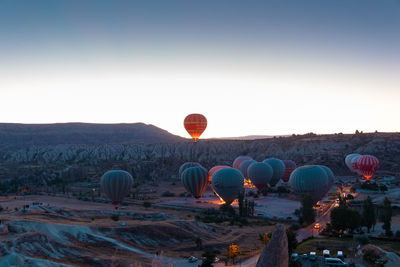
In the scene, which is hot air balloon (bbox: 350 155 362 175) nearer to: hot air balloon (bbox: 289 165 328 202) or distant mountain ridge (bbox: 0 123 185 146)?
hot air balloon (bbox: 289 165 328 202)

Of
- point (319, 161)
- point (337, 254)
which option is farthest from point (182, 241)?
point (319, 161)

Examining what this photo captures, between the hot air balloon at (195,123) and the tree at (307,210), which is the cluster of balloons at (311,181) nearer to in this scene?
the tree at (307,210)

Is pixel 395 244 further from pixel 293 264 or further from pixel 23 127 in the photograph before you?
pixel 23 127

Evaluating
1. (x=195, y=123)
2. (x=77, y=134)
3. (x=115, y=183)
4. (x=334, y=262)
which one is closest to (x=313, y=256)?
(x=334, y=262)

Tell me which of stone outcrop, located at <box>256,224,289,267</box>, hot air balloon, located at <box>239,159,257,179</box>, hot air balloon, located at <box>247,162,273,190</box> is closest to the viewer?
stone outcrop, located at <box>256,224,289,267</box>

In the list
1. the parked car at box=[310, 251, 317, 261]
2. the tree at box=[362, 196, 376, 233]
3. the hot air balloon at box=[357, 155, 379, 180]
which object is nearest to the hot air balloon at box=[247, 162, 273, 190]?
the hot air balloon at box=[357, 155, 379, 180]

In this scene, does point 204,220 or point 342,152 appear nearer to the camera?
point 204,220
